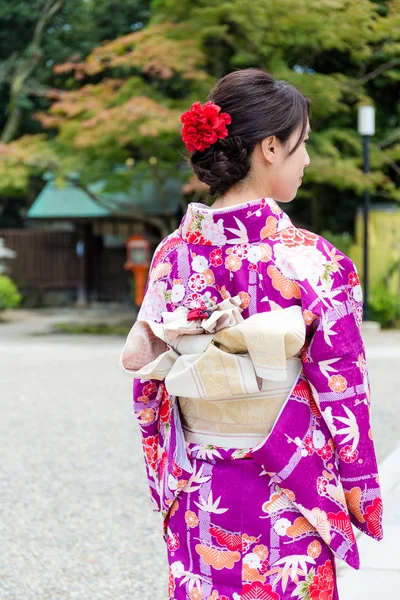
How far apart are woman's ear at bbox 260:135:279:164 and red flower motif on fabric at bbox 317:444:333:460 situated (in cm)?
58

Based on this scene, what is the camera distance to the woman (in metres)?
1.53

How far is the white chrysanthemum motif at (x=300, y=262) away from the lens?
5.03ft

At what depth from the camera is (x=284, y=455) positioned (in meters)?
1.53

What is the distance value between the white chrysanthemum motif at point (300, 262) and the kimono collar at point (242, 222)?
0.16ft

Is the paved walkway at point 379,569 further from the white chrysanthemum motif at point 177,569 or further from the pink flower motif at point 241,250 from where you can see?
the pink flower motif at point 241,250

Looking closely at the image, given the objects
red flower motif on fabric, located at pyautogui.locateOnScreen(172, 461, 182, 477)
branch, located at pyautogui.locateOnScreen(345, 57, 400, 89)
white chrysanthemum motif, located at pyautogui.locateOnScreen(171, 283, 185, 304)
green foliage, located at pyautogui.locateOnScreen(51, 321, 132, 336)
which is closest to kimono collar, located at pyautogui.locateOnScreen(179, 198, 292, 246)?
white chrysanthemum motif, located at pyautogui.locateOnScreen(171, 283, 185, 304)

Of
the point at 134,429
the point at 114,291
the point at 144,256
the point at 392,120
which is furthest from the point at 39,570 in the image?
the point at 114,291

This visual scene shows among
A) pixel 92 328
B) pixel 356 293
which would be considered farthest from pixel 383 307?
pixel 356 293

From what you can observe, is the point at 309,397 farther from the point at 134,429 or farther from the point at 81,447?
the point at 134,429

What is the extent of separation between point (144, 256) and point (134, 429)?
27.2 ft

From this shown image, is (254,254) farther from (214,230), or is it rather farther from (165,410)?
(165,410)

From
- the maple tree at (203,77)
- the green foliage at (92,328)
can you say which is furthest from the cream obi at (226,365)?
the green foliage at (92,328)

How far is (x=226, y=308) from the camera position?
5.06ft

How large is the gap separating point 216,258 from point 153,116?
8927mm
